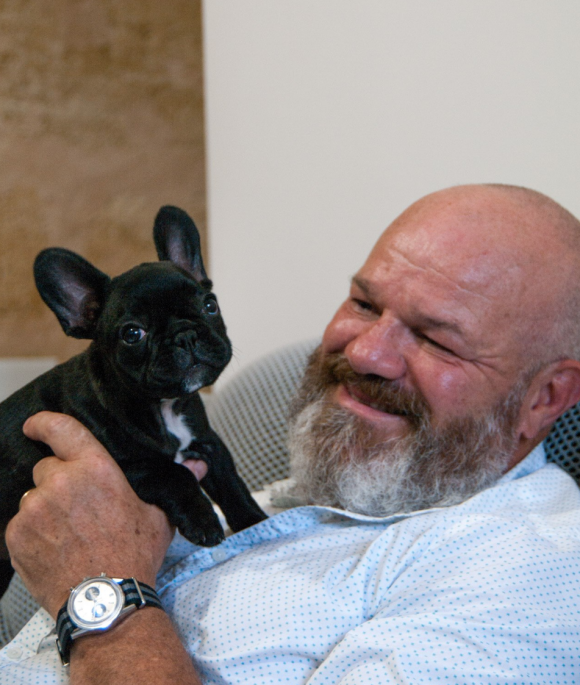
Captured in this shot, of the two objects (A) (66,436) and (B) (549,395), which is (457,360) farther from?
(A) (66,436)

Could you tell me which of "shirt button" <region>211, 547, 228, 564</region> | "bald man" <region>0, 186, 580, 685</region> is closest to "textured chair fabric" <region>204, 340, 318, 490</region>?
"bald man" <region>0, 186, 580, 685</region>

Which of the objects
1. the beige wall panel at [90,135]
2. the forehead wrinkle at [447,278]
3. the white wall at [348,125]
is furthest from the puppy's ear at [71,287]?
the beige wall panel at [90,135]

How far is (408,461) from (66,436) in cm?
59

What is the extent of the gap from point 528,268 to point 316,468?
1.75ft

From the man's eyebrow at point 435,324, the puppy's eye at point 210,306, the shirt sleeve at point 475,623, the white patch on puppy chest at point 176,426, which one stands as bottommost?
the shirt sleeve at point 475,623

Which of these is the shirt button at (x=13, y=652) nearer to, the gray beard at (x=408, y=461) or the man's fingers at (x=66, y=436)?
the man's fingers at (x=66, y=436)

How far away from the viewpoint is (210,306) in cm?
96

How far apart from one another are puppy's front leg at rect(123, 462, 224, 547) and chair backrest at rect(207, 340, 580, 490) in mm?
675

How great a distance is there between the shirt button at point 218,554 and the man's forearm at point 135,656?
0.62 ft

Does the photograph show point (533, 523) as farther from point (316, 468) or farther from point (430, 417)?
point (316, 468)

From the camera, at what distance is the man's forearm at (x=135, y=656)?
0.90m

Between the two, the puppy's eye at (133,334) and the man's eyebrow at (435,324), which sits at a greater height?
the puppy's eye at (133,334)

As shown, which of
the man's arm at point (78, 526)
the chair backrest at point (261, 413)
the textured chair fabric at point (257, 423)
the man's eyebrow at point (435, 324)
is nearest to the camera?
the man's arm at point (78, 526)

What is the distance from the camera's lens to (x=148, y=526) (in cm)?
104
